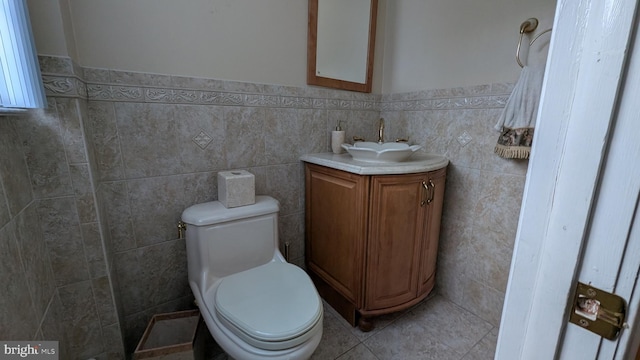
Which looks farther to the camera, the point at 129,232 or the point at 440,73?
the point at 440,73

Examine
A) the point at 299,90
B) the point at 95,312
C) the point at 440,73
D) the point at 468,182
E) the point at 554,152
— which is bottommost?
the point at 95,312

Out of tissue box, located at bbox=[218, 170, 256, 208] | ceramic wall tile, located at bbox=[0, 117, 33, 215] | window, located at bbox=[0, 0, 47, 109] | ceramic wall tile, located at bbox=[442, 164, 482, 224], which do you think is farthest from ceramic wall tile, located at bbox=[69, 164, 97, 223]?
ceramic wall tile, located at bbox=[442, 164, 482, 224]

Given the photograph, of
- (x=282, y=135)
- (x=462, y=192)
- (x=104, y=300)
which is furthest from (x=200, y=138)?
(x=462, y=192)

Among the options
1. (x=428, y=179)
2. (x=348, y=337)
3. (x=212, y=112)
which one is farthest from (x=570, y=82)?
(x=348, y=337)

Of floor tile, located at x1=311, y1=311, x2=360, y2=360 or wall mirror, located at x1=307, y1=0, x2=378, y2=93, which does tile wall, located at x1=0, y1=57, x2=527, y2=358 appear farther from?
floor tile, located at x1=311, y1=311, x2=360, y2=360

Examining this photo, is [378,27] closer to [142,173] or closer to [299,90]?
[299,90]

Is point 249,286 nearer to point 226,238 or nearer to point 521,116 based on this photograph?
point 226,238

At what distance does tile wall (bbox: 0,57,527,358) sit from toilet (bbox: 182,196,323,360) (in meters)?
0.26

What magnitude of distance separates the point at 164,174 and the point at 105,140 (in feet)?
0.85

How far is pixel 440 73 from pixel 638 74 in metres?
1.49

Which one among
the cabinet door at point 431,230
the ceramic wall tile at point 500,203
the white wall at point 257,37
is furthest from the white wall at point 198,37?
the ceramic wall tile at point 500,203

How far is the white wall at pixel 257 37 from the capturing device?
1.02 m

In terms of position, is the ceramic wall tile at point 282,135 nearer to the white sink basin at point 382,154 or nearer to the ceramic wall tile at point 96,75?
the white sink basin at point 382,154

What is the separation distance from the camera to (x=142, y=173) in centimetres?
119
